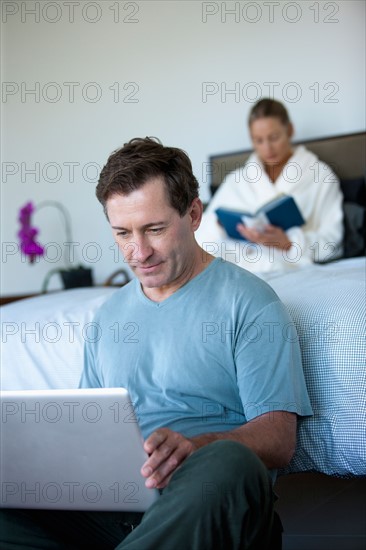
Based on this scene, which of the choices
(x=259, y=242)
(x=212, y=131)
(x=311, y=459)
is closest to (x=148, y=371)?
(x=311, y=459)

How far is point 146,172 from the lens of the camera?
4.48ft

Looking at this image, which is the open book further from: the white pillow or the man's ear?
the man's ear

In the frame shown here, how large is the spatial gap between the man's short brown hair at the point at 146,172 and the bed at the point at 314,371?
307mm

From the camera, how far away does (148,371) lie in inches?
54.4

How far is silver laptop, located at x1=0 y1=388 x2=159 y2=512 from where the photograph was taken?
1.05 metres

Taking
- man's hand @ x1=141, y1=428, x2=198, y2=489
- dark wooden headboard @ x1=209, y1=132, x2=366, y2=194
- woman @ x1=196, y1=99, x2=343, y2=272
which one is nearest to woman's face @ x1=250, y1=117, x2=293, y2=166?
woman @ x1=196, y1=99, x2=343, y2=272

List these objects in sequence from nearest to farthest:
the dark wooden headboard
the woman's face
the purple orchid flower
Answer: the woman's face < the dark wooden headboard < the purple orchid flower

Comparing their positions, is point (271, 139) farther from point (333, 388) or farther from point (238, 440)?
point (238, 440)

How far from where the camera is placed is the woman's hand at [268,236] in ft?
8.39

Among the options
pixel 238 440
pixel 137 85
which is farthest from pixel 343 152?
pixel 238 440

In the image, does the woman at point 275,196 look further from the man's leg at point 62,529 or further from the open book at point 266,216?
the man's leg at point 62,529

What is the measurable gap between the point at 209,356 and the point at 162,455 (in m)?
0.28

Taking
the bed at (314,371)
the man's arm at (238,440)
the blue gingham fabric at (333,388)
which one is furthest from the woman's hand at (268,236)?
the man's arm at (238,440)

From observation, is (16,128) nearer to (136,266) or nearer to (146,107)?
(146,107)
